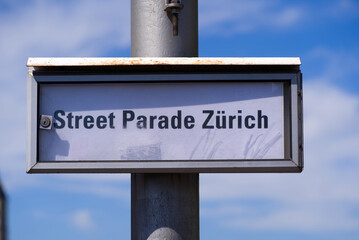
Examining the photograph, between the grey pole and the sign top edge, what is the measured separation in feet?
0.39

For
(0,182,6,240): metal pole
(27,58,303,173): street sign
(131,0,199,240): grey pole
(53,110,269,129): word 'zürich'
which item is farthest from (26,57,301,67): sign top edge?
(0,182,6,240): metal pole

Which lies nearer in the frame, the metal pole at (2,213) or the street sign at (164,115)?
the metal pole at (2,213)

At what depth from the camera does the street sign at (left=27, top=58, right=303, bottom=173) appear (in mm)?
4344

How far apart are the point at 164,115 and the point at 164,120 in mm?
28

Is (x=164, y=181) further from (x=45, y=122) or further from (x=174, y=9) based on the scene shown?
(x=174, y=9)

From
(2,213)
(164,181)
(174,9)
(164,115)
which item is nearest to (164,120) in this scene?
(164,115)

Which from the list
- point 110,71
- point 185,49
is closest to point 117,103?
point 110,71

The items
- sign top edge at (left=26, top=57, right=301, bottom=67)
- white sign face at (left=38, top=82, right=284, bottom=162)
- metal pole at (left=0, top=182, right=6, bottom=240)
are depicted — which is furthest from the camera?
white sign face at (left=38, top=82, right=284, bottom=162)

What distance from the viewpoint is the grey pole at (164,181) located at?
4297 mm

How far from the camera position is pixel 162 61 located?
4246 millimetres

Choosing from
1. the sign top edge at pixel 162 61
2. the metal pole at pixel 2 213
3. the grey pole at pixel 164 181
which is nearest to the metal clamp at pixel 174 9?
the grey pole at pixel 164 181

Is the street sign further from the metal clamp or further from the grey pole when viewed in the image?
the metal clamp

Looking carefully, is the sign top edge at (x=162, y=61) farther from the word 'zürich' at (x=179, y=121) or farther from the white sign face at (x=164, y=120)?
the word 'zürich' at (x=179, y=121)

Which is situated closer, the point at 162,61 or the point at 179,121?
the point at 162,61
